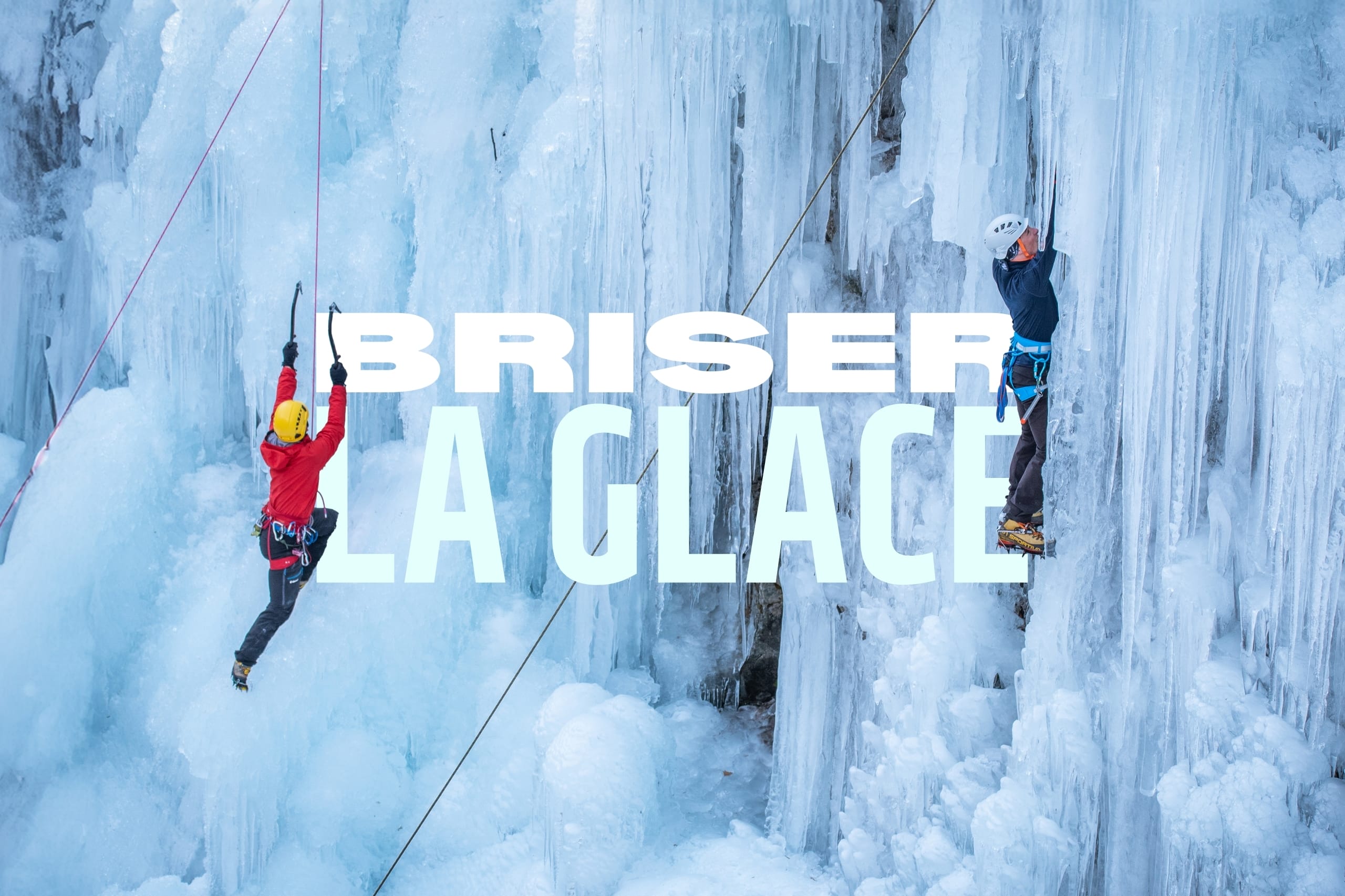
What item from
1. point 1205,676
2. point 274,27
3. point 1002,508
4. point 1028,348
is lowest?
point 1205,676

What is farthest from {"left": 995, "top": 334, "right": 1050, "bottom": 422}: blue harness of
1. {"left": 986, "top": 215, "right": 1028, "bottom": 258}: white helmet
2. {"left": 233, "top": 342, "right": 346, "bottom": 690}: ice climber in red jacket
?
{"left": 233, "top": 342, "right": 346, "bottom": 690}: ice climber in red jacket

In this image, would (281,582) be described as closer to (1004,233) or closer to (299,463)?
(299,463)

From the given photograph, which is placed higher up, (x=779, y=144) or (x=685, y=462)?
(x=779, y=144)

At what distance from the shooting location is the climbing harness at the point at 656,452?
347 centimetres

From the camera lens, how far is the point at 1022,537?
9.57 feet

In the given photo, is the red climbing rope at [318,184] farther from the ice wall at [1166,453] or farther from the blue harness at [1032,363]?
the blue harness at [1032,363]

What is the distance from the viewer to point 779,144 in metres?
3.80

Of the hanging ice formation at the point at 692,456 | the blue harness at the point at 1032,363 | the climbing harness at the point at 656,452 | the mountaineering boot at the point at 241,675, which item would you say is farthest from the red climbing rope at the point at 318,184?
the blue harness at the point at 1032,363

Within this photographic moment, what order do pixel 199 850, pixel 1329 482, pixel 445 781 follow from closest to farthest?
pixel 1329 482 < pixel 199 850 < pixel 445 781

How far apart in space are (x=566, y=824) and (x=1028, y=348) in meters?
2.47

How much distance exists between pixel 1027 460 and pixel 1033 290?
21.2 inches

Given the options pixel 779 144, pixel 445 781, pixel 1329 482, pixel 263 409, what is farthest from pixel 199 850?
pixel 1329 482

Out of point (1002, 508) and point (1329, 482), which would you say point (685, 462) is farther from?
point (1329, 482)

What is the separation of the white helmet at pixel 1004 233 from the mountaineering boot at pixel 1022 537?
796 millimetres
